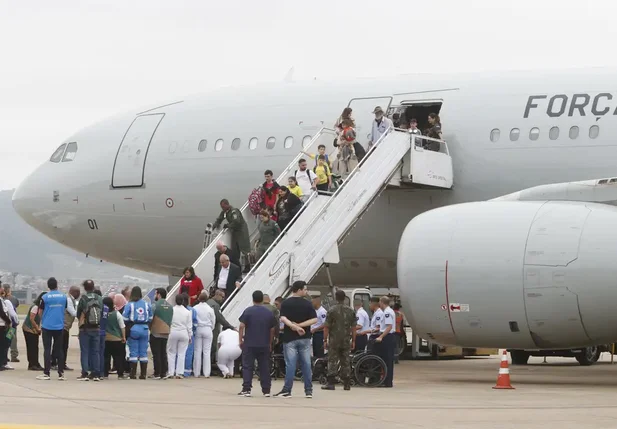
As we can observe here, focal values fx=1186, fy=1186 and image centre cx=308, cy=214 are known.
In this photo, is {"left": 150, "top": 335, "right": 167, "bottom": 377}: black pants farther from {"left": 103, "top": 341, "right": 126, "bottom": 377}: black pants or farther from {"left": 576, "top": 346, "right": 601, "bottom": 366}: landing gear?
{"left": 576, "top": 346, "right": 601, "bottom": 366}: landing gear

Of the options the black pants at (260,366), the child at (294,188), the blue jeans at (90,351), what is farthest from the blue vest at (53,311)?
the child at (294,188)

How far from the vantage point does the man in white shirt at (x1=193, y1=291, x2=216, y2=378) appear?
18.0 m

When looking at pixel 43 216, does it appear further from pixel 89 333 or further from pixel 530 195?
pixel 530 195

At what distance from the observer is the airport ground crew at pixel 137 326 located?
17.5 metres

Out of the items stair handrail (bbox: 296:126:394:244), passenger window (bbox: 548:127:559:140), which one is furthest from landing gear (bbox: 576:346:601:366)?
stair handrail (bbox: 296:126:394:244)

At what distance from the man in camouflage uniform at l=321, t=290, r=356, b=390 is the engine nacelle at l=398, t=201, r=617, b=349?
61.5 inches

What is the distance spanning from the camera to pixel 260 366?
14930 mm

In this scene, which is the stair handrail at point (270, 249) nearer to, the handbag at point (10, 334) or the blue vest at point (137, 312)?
the blue vest at point (137, 312)

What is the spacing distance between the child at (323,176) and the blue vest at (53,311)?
4.90 metres

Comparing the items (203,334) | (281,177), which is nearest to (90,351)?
(203,334)

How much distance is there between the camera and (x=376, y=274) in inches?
883

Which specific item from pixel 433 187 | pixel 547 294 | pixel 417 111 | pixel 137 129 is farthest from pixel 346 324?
pixel 137 129

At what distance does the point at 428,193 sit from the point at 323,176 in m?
2.12

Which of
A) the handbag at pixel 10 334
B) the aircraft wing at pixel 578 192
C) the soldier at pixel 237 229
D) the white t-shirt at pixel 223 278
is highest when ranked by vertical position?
the aircraft wing at pixel 578 192
